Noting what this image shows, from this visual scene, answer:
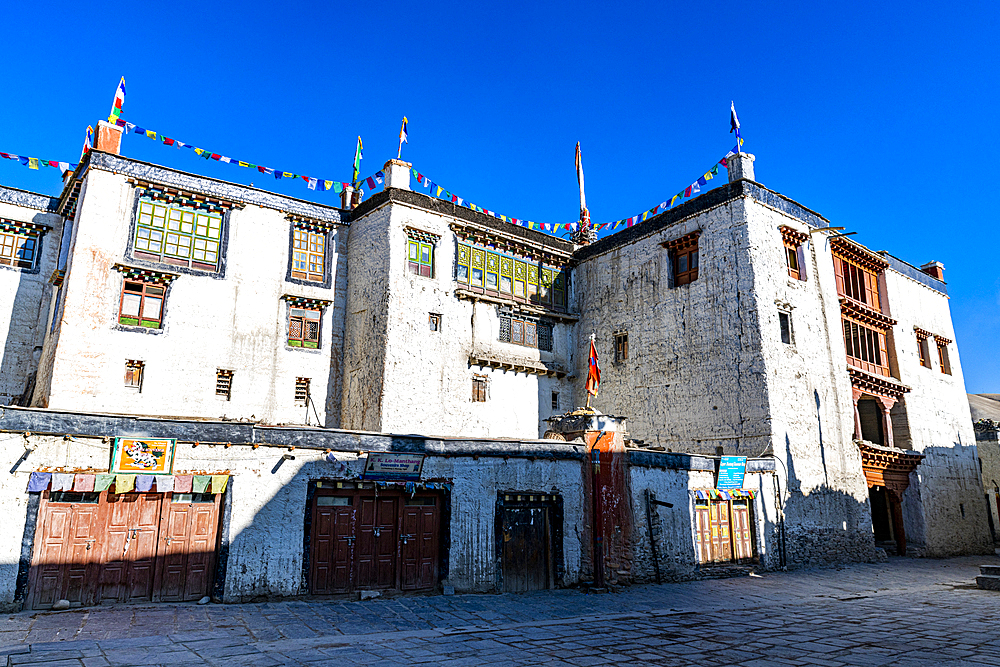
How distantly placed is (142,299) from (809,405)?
23217 mm

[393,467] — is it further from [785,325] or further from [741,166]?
[741,166]

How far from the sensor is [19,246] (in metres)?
23.6

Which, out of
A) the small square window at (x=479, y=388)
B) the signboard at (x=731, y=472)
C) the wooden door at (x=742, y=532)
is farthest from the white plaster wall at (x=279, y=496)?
the small square window at (x=479, y=388)

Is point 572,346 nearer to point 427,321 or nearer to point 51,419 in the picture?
point 427,321

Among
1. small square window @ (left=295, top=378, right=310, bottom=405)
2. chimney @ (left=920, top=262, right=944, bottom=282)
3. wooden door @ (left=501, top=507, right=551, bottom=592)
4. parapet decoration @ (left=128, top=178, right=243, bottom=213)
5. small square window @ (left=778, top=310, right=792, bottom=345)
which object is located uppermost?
chimney @ (left=920, top=262, right=944, bottom=282)

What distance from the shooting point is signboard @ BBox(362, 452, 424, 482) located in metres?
15.1

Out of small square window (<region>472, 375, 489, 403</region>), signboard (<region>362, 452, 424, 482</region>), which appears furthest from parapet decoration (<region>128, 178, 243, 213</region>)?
signboard (<region>362, 452, 424, 482</region>)

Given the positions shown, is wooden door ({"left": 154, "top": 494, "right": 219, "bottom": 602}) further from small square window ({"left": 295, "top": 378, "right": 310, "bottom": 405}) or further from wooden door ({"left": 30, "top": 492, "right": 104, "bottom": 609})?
small square window ({"left": 295, "top": 378, "right": 310, "bottom": 405})

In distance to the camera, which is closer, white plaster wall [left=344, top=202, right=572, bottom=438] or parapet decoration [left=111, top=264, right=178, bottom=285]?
parapet decoration [left=111, top=264, right=178, bottom=285]

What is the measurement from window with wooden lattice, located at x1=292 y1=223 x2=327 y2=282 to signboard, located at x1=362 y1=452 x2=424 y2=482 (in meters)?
12.3

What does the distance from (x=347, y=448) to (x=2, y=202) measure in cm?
1775

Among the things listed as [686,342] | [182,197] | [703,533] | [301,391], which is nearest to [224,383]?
[301,391]

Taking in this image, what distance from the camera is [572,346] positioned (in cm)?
2983

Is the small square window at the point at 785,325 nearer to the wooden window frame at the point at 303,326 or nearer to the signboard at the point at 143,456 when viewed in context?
the wooden window frame at the point at 303,326
